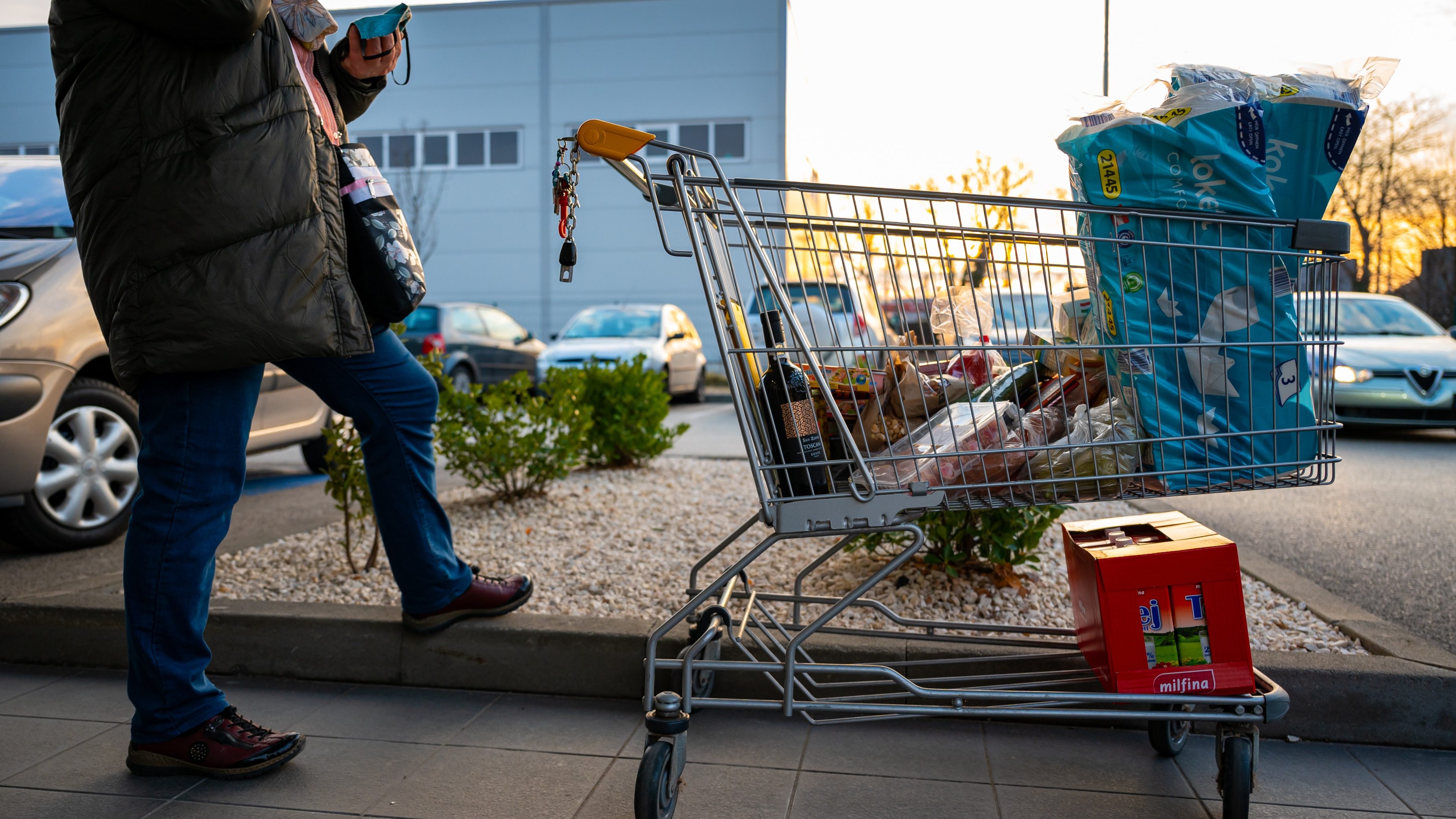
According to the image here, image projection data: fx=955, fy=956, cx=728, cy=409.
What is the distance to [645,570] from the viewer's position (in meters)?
3.81

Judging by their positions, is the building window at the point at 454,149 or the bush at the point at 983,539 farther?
the building window at the point at 454,149

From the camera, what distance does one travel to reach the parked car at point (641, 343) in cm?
1304

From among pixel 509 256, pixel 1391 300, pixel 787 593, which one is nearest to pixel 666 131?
pixel 509 256

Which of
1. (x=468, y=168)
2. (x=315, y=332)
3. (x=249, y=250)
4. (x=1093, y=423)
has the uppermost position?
(x=468, y=168)

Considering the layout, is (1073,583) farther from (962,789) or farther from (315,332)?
(315,332)

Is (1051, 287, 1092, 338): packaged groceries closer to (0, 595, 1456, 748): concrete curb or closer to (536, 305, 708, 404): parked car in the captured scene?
(0, 595, 1456, 748): concrete curb

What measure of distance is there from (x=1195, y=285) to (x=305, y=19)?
2256 millimetres

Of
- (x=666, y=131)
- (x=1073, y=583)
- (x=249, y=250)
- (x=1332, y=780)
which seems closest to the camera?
(x=249, y=250)

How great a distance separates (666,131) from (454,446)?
69.0 ft

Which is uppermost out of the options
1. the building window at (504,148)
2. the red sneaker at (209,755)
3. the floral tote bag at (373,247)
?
the building window at (504,148)

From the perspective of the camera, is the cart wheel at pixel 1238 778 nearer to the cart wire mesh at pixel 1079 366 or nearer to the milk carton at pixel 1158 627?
the milk carton at pixel 1158 627

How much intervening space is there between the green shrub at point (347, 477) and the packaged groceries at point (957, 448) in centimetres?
223

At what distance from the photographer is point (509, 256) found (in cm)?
2488

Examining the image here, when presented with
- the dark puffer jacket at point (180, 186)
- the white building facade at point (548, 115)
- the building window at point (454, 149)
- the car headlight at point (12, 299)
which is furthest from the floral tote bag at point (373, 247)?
the building window at point (454, 149)
